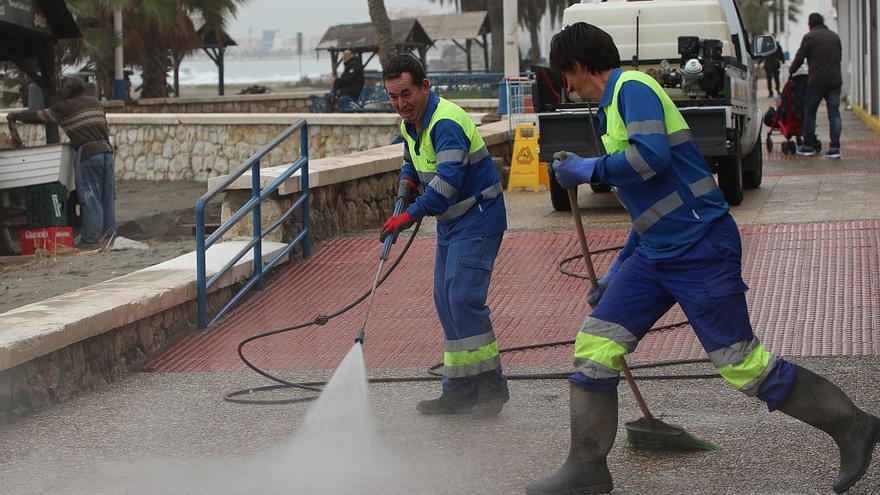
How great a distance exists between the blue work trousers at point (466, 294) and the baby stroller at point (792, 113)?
1203 centimetres

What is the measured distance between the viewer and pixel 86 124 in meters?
15.0

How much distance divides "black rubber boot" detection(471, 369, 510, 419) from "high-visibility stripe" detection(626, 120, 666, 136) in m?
1.84

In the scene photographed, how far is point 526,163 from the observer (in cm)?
1455

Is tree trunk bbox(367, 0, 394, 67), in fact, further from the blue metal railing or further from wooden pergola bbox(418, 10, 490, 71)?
wooden pergola bbox(418, 10, 490, 71)

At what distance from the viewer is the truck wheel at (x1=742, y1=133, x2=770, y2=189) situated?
44.7ft

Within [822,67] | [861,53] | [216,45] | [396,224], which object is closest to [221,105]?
[216,45]

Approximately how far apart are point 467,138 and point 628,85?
1.46 metres

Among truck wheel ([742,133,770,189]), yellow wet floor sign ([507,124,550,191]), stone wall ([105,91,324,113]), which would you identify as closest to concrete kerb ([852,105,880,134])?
truck wheel ([742,133,770,189])

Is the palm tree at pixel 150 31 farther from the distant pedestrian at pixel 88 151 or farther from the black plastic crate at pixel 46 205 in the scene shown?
the distant pedestrian at pixel 88 151

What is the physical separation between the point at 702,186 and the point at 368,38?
4457 cm

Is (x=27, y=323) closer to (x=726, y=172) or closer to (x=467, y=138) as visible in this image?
(x=467, y=138)

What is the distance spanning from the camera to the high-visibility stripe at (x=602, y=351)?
478 cm

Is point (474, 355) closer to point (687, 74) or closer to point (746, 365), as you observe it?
point (746, 365)

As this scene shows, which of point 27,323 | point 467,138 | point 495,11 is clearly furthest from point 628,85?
point 495,11
